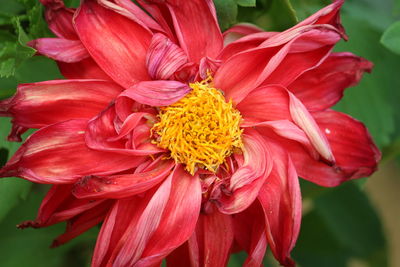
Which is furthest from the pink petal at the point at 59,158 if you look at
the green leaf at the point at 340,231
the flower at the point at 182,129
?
the green leaf at the point at 340,231

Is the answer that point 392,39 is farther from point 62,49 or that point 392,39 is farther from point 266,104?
point 62,49

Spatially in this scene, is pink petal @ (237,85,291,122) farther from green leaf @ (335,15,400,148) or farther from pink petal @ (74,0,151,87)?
green leaf @ (335,15,400,148)

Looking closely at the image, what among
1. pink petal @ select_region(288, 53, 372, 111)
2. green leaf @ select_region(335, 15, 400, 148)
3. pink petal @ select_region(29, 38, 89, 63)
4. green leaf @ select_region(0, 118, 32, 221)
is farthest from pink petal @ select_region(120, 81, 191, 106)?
green leaf @ select_region(335, 15, 400, 148)

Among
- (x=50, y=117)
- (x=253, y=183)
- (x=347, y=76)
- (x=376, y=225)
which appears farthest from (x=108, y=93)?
(x=376, y=225)

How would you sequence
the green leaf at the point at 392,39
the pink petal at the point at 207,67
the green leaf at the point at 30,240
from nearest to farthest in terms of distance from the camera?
the pink petal at the point at 207,67 < the green leaf at the point at 392,39 < the green leaf at the point at 30,240

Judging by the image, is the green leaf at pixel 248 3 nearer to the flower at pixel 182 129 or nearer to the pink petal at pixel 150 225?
the flower at pixel 182 129

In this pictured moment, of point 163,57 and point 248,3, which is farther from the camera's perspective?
point 248,3

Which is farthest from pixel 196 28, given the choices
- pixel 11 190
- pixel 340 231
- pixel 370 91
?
pixel 340 231
